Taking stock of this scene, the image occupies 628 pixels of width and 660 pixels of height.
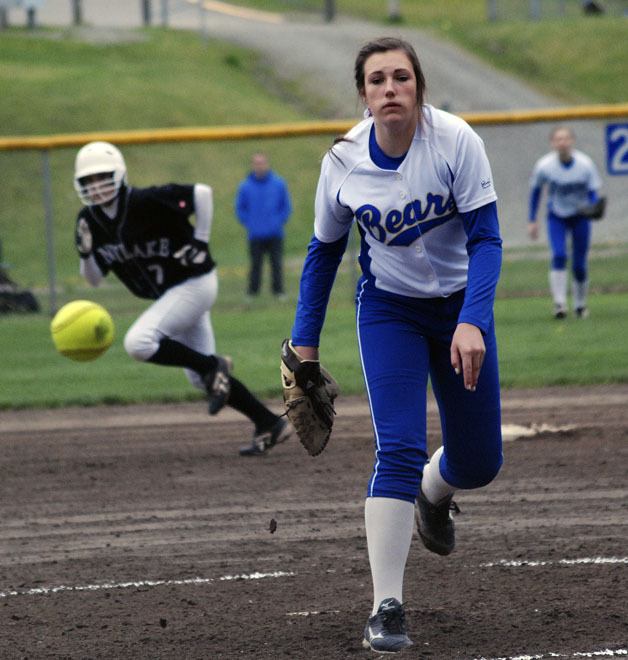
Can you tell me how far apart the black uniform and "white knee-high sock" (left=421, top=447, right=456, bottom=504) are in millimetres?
3596

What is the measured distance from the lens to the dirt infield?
5172 millimetres

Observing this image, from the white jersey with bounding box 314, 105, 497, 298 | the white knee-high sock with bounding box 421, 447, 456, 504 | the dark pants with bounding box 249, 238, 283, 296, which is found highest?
the white jersey with bounding box 314, 105, 497, 298

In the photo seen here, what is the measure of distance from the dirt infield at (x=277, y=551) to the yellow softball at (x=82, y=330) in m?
0.69

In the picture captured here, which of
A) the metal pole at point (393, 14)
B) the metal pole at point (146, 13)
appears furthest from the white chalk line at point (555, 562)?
the metal pole at point (393, 14)

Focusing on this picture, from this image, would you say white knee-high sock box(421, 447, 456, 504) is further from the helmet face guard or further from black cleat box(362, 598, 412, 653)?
the helmet face guard

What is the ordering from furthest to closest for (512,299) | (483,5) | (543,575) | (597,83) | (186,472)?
(483,5) → (597,83) → (512,299) → (186,472) → (543,575)

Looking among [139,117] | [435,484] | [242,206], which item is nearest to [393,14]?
[139,117]

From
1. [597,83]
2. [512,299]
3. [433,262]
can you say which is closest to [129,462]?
[433,262]

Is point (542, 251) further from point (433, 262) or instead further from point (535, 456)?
point (433, 262)

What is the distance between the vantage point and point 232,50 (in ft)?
130

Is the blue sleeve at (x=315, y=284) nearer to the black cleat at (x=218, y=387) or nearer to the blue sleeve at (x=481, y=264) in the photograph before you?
the blue sleeve at (x=481, y=264)

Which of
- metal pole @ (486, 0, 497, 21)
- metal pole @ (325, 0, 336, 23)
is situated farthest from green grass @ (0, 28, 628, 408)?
metal pole @ (486, 0, 497, 21)

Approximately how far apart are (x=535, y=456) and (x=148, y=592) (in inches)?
131

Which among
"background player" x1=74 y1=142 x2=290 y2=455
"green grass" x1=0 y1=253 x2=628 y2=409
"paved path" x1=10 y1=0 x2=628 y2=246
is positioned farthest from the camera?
"paved path" x1=10 y1=0 x2=628 y2=246
